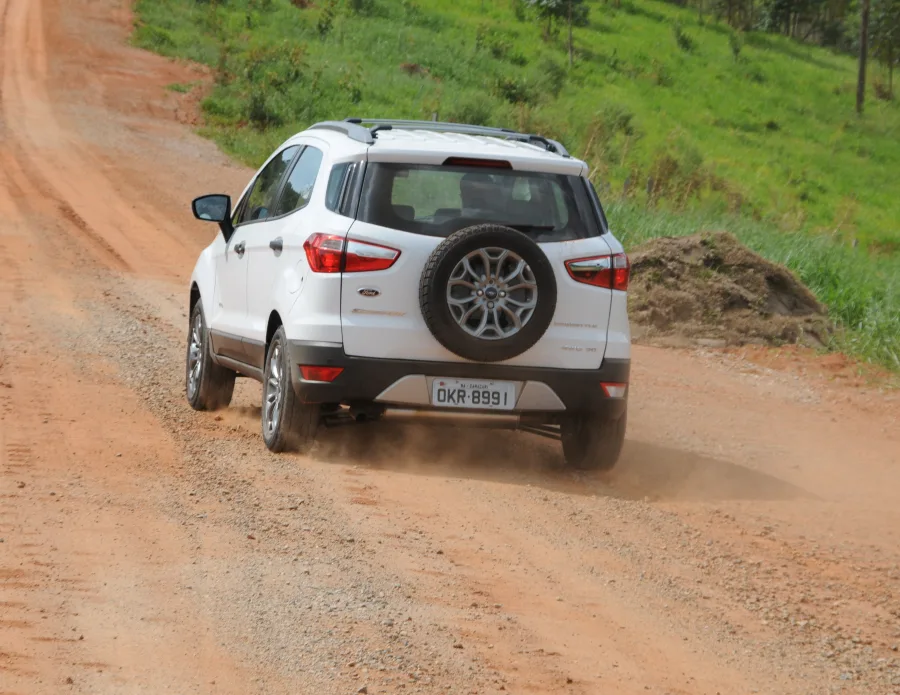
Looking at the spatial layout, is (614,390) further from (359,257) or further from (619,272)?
(359,257)

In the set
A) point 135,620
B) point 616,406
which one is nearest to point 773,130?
point 616,406

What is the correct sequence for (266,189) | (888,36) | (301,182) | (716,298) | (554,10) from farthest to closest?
(888,36)
(554,10)
(716,298)
(266,189)
(301,182)

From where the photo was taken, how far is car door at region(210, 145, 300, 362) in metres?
8.02

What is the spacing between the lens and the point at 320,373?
6895 millimetres

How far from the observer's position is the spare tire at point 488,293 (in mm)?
6711

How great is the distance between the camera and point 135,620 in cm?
442

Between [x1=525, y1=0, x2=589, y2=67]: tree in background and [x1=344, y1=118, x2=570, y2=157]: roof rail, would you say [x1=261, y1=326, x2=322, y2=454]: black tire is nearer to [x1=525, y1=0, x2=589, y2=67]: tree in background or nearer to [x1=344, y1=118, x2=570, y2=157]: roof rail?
[x1=344, y1=118, x2=570, y2=157]: roof rail

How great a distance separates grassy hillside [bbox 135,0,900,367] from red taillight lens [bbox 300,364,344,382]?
276 inches

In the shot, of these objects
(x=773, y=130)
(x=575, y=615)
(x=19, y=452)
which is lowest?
(x=773, y=130)

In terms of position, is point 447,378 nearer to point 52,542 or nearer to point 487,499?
point 487,499

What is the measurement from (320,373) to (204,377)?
1995 millimetres

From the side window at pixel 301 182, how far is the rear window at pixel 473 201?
0.57 metres

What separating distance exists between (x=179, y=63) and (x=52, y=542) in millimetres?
28740

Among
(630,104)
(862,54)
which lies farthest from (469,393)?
(862,54)
